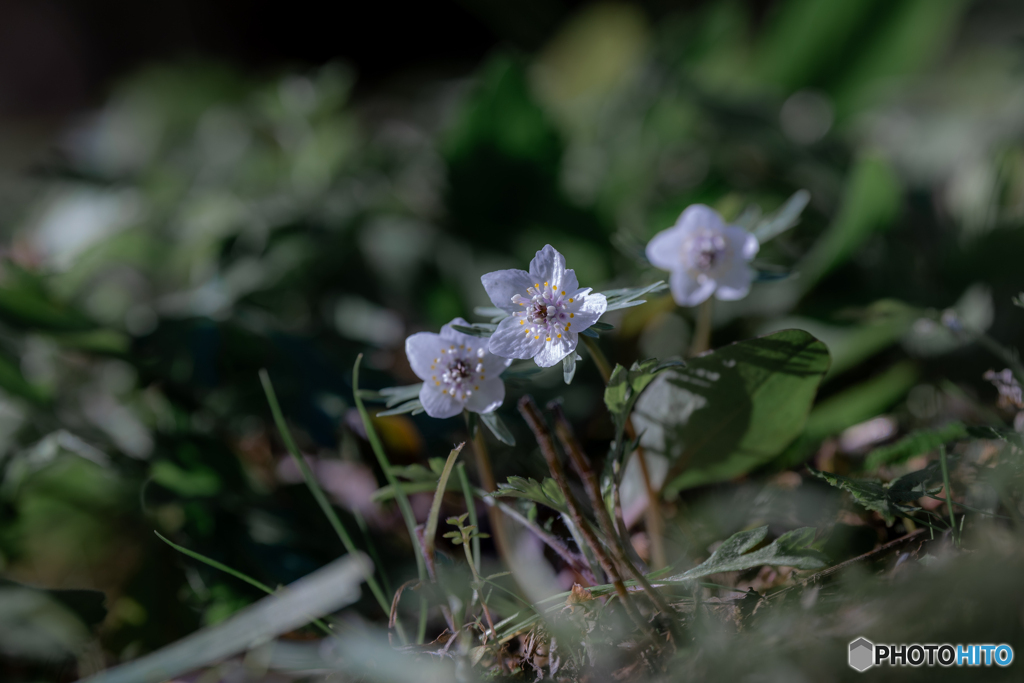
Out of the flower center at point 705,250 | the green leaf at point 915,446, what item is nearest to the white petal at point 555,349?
the flower center at point 705,250

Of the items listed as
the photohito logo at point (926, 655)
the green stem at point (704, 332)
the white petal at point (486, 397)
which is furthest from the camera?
the green stem at point (704, 332)

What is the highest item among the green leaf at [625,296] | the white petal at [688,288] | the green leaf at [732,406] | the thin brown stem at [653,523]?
the green leaf at [625,296]

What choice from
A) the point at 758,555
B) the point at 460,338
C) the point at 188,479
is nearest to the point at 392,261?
the point at 188,479

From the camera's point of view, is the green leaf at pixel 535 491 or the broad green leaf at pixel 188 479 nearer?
the green leaf at pixel 535 491

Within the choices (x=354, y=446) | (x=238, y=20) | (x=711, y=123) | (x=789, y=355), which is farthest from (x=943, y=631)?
(x=238, y=20)

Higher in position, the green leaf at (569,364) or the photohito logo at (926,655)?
the green leaf at (569,364)

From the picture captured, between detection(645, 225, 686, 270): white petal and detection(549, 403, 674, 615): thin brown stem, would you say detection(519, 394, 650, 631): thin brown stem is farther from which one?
detection(645, 225, 686, 270): white petal

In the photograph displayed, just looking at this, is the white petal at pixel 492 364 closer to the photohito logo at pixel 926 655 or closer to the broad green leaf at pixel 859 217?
the photohito logo at pixel 926 655

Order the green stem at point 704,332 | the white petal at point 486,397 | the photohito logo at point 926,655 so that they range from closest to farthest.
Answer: the photohito logo at point 926,655 → the white petal at point 486,397 → the green stem at point 704,332
